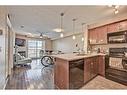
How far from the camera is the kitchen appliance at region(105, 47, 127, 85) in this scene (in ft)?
12.7

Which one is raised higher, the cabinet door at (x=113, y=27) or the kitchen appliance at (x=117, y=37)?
the cabinet door at (x=113, y=27)

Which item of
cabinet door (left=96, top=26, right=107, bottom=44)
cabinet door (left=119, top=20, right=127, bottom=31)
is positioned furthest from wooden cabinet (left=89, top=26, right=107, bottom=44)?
cabinet door (left=119, top=20, right=127, bottom=31)

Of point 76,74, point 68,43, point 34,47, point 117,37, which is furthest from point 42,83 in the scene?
point 34,47

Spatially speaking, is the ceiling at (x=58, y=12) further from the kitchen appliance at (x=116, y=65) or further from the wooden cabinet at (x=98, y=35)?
the kitchen appliance at (x=116, y=65)

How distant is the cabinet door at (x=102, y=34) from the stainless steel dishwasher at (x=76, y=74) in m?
2.18

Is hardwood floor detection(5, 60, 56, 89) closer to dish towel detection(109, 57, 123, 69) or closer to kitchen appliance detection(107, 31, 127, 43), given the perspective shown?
dish towel detection(109, 57, 123, 69)

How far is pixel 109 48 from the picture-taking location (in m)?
4.91

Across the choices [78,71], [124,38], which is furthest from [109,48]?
[78,71]

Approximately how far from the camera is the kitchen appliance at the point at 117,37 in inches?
161

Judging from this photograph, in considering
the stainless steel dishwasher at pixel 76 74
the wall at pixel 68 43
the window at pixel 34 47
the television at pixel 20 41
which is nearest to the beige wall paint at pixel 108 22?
the wall at pixel 68 43

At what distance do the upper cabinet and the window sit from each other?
617 centimetres
